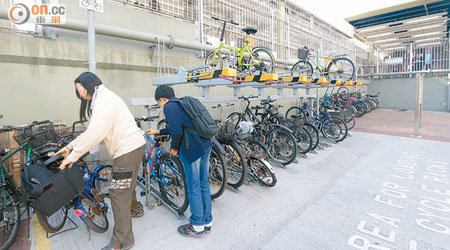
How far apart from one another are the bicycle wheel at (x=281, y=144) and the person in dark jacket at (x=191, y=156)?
2446 mm

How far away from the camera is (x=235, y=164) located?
141 inches

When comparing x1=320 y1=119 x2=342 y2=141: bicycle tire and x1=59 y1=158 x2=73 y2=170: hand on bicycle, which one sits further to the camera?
x1=320 y1=119 x2=342 y2=141: bicycle tire

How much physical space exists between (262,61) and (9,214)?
15.4 feet

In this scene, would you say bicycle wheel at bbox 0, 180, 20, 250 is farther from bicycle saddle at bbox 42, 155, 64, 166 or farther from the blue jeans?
the blue jeans

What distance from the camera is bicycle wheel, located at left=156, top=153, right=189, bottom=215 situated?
2829 mm

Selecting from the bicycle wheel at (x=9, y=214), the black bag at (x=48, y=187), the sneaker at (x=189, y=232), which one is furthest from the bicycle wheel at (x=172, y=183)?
the bicycle wheel at (x=9, y=214)

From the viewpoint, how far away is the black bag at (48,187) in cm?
191

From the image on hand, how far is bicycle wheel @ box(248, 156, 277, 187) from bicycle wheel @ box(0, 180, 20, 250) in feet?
8.95

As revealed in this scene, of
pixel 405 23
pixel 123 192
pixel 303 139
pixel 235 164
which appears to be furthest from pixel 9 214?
pixel 405 23

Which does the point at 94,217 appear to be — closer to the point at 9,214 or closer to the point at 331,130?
the point at 9,214

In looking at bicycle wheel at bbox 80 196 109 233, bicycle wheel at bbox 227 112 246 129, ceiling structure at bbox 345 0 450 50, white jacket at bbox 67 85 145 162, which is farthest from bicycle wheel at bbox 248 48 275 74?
ceiling structure at bbox 345 0 450 50

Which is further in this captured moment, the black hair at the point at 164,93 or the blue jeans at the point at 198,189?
the black hair at the point at 164,93

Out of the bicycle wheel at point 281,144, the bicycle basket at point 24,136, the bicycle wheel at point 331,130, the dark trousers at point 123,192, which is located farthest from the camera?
the bicycle wheel at point 331,130

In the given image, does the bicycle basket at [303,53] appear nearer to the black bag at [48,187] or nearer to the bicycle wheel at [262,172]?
the bicycle wheel at [262,172]
